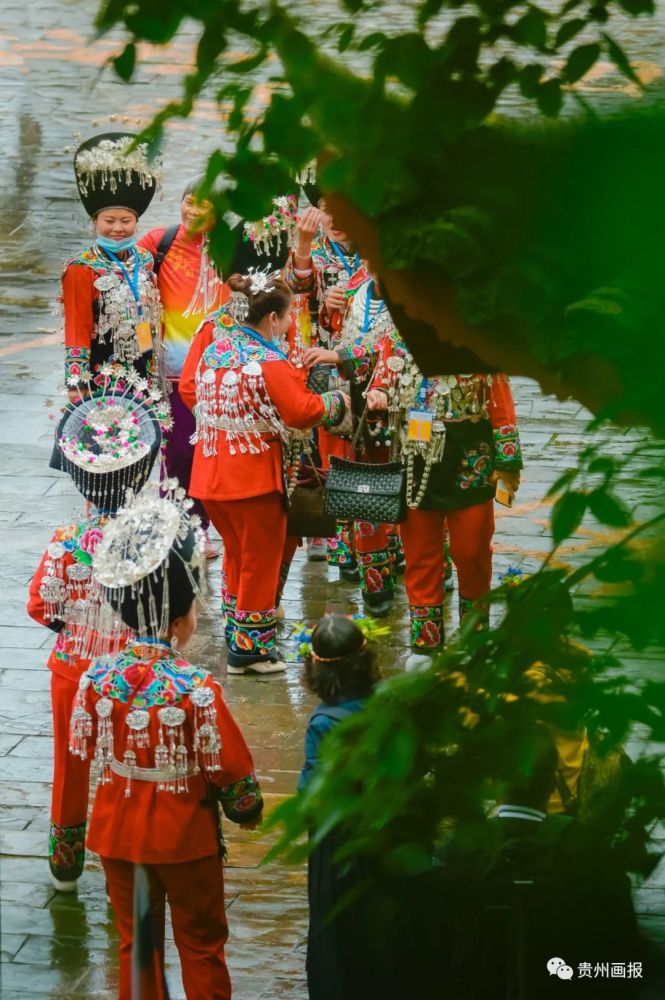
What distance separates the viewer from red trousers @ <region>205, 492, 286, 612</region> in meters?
7.10

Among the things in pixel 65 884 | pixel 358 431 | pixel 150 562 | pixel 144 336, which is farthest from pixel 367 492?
pixel 150 562

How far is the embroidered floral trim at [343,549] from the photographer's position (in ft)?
27.2

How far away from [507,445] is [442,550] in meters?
0.55

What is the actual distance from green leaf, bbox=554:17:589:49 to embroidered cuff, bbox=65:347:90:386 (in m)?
4.87

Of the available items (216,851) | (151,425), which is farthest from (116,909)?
(151,425)

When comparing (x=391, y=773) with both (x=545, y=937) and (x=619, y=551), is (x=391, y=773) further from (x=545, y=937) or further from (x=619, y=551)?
(x=545, y=937)

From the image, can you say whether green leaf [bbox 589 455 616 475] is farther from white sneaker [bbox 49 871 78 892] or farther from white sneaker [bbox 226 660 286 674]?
Answer: white sneaker [bbox 226 660 286 674]

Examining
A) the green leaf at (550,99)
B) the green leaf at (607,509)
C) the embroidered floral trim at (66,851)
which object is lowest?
the embroidered floral trim at (66,851)

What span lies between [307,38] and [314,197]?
5.06m

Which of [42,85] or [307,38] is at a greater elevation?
[307,38]

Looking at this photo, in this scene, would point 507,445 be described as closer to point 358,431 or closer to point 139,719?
point 358,431

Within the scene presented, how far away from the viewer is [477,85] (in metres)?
3.02

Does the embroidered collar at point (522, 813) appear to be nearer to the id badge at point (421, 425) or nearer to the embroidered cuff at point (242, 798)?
the embroidered cuff at point (242, 798)

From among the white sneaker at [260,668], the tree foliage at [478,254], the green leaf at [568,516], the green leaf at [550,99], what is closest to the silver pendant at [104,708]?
the tree foliage at [478,254]
